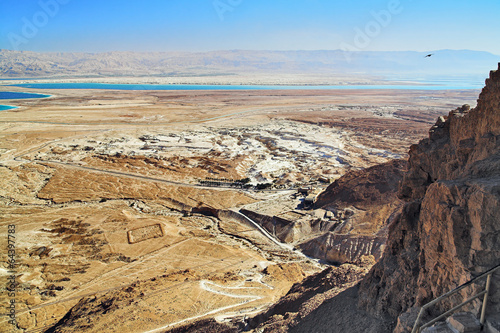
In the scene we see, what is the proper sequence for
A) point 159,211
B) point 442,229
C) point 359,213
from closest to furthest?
point 442,229, point 359,213, point 159,211

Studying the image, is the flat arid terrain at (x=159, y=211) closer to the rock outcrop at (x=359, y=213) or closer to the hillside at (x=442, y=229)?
the rock outcrop at (x=359, y=213)

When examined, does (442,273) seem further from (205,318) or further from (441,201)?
(205,318)

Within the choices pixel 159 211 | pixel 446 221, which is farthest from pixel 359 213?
pixel 446 221

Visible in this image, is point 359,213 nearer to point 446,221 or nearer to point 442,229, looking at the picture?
point 442,229

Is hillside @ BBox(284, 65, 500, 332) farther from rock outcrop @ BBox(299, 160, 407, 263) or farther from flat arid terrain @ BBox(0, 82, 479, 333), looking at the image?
rock outcrop @ BBox(299, 160, 407, 263)

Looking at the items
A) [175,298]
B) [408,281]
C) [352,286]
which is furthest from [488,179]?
[175,298]
